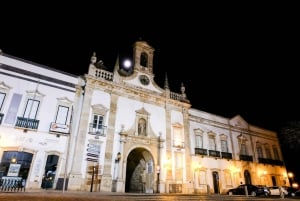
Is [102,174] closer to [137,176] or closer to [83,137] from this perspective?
[83,137]

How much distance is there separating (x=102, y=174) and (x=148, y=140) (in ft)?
18.7

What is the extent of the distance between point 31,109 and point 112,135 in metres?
7.08

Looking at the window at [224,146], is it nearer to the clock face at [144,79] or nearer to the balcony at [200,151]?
the balcony at [200,151]

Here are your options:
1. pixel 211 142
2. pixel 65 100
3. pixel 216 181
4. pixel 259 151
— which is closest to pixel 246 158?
pixel 259 151

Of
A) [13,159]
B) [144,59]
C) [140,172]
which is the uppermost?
[144,59]

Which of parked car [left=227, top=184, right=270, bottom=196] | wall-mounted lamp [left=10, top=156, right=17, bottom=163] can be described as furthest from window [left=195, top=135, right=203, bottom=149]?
wall-mounted lamp [left=10, top=156, right=17, bottom=163]

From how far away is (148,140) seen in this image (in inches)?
822

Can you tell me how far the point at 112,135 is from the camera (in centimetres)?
1898

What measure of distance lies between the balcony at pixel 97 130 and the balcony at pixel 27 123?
426 cm

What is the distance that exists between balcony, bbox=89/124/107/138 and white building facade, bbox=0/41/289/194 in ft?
0.29

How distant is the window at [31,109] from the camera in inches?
647

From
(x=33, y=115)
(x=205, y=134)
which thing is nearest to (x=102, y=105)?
(x=33, y=115)

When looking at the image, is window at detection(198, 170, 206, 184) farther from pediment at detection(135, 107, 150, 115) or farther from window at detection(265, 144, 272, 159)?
window at detection(265, 144, 272, 159)

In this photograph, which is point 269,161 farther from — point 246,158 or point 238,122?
point 238,122
